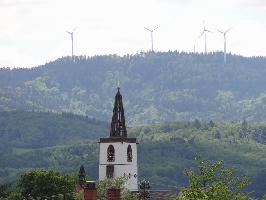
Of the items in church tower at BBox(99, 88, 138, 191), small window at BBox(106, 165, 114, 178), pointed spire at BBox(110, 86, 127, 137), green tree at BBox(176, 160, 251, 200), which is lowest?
green tree at BBox(176, 160, 251, 200)

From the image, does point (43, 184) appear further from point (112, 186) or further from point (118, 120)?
point (118, 120)

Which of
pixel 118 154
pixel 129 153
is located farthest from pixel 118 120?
pixel 129 153

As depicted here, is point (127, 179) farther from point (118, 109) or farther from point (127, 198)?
point (127, 198)

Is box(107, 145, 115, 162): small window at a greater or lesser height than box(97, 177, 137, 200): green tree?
greater

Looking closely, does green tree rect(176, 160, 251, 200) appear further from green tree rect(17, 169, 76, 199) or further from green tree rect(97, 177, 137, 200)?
green tree rect(17, 169, 76, 199)

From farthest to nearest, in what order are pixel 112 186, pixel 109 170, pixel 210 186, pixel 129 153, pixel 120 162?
pixel 129 153, pixel 120 162, pixel 109 170, pixel 112 186, pixel 210 186

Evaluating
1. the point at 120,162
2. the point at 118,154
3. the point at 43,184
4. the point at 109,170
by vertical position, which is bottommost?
the point at 43,184

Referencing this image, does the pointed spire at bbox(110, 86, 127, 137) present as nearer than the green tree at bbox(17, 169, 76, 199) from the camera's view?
No

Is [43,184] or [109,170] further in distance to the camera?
[109,170]

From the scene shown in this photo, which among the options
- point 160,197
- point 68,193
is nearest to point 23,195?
point 68,193

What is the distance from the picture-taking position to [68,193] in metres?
83.4

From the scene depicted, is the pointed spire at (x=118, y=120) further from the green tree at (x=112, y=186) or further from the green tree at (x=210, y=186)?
the green tree at (x=210, y=186)

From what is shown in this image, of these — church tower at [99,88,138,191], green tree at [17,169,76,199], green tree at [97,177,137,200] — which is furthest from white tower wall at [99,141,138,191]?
green tree at [17,169,76,199]

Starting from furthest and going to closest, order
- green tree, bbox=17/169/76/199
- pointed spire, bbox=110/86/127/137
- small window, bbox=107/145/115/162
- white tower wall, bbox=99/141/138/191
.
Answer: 1. pointed spire, bbox=110/86/127/137
2. small window, bbox=107/145/115/162
3. white tower wall, bbox=99/141/138/191
4. green tree, bbox=17/169/76/199
